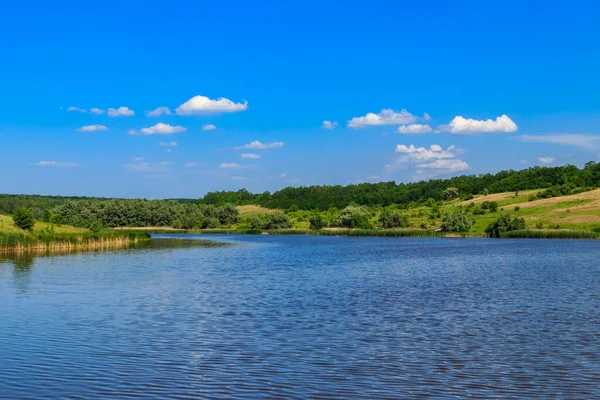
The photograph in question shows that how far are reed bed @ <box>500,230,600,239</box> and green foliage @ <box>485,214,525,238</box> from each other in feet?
4.76

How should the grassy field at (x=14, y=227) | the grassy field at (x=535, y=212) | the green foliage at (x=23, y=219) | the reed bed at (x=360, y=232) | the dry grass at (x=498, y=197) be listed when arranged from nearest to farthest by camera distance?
the grassy field at (x=14, y=227) < the green foliage at (x=23, y=219) < the grassy field at (x=535, y=212) < the reed bed at (x=360, y=232) < the dry grass at (x=498, y=197)

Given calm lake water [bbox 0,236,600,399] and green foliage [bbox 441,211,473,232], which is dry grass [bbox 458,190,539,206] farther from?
calm lake water [bbox 0,236,600,399]

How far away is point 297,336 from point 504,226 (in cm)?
9489

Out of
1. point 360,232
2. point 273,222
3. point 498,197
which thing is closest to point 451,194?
point 498,197

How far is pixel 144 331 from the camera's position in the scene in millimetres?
20750

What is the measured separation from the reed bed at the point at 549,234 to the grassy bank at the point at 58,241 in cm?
6227

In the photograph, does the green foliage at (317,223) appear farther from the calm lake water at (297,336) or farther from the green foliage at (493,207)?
the calm lake water at (297,336)

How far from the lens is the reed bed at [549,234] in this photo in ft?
313

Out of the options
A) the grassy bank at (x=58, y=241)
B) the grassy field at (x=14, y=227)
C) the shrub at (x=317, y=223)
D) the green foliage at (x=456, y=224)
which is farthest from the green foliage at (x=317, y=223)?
the grassy field at (x=14, y=227)

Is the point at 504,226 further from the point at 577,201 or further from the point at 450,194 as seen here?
the point at 450,194

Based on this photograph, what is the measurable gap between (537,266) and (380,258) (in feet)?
50.3

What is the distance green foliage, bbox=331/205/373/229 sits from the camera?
455 feet

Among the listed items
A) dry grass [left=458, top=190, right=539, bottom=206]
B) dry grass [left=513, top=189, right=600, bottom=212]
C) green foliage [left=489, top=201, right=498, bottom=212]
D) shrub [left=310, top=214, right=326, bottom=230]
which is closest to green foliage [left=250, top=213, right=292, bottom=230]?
shrub [left=310, top=214, right=326, bottom=230]

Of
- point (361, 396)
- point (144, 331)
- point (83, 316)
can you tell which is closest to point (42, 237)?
point (83, 316)
